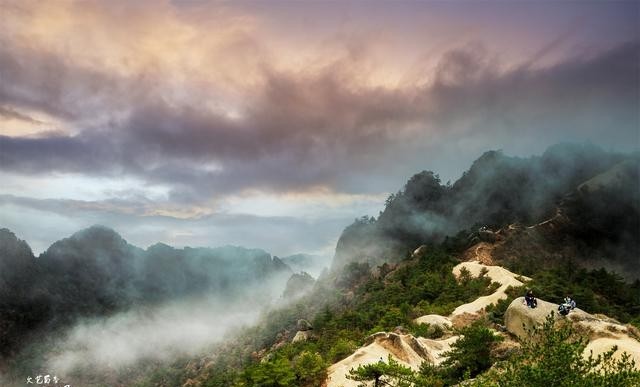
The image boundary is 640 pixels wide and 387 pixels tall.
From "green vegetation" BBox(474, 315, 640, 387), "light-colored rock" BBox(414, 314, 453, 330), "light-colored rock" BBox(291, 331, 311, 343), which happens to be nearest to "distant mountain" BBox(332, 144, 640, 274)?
"light-colored rock" BBox(291, 331, 311, 343)

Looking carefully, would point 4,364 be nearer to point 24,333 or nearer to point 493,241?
point 24,333

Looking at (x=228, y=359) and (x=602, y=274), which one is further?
(x=228, y=359)

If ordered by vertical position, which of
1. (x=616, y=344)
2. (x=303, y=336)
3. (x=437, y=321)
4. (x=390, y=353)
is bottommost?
(x=303, y=336)

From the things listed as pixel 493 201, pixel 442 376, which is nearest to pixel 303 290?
pixel 493 201

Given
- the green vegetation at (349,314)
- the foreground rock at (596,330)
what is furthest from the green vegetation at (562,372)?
the green vegetation at (349,314)

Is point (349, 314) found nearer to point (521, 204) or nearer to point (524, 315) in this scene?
point (524, 315)

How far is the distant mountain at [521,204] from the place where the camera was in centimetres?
10519

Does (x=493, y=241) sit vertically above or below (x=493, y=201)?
below

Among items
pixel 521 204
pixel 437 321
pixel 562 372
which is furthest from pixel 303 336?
pixel 521 204

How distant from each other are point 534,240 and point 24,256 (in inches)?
7276

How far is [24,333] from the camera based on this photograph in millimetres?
157000

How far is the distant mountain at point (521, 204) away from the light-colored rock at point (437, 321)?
5323cm

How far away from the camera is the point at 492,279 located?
6781 cm

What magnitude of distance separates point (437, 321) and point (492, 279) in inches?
819
